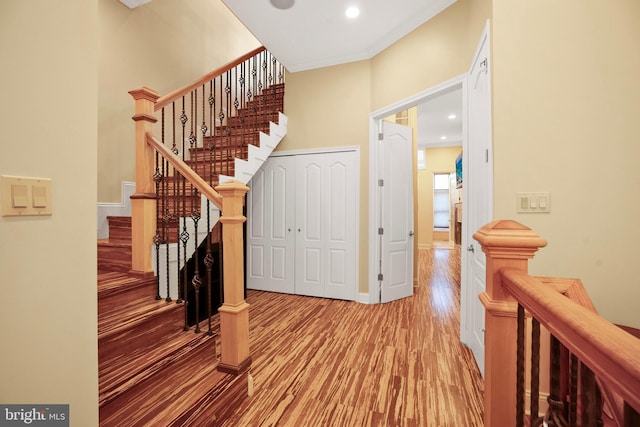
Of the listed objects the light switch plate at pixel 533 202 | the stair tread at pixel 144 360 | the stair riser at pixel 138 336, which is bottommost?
the stair tread at pixel 144 360

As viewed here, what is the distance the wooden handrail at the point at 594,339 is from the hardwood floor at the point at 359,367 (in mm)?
1454

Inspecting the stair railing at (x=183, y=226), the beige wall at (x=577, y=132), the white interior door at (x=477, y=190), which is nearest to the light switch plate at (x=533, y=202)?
the beige wall at (x=577, y=132)

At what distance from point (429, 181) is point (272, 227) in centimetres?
673

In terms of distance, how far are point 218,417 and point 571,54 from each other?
298 centimetres

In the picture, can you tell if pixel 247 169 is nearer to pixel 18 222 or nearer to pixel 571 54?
pixel 18 222

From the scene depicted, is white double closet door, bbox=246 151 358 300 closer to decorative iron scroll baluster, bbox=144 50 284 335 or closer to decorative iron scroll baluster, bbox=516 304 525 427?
decorative iron scroll baluster, bbox=144 50 284 335

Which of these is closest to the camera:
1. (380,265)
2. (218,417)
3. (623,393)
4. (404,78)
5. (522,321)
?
(623,393)

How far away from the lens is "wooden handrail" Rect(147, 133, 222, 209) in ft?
5.98

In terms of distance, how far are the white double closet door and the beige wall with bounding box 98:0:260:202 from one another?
1.67m

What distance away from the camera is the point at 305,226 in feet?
13.1

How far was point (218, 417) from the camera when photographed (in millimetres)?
1584

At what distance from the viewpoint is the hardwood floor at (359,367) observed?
1702mm

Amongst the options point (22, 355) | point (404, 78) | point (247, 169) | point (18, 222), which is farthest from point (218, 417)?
point (404, 78)

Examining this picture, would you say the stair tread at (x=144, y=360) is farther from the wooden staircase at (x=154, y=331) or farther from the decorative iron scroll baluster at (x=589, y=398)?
the decorative iron scroll baluster at (x=589, y=398)
